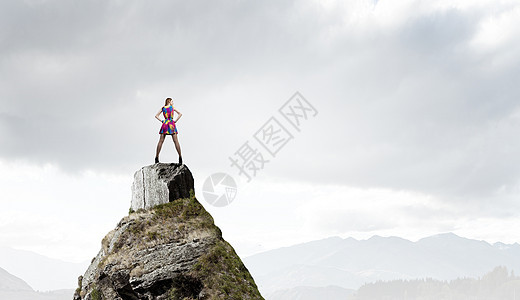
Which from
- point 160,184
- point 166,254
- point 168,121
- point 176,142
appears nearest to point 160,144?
point 176,142

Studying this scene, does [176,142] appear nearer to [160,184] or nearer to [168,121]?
[168,121]

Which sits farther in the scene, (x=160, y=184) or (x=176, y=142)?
(x=176, y=142)

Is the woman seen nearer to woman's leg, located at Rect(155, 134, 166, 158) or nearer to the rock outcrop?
woman's leg, located at Rect(155, 134, 166, 158)

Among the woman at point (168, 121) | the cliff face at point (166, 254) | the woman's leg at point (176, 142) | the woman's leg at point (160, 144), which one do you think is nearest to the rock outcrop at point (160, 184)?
the cliff face at point (166, 254)

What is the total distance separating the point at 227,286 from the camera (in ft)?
67.2

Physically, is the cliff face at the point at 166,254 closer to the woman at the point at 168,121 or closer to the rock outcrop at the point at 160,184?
the rock outcrop at the point at 160,184

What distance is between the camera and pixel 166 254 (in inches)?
859

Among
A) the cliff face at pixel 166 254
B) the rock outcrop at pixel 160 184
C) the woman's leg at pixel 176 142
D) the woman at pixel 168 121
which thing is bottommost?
the cliff face at pixel 166 254

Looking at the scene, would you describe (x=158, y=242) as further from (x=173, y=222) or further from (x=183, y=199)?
(x=183, y=199)

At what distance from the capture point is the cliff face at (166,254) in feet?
68.2

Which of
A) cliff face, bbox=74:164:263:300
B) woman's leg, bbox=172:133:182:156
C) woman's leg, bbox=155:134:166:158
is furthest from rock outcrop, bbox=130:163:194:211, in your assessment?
woman's leg, bbox=172:133:182:156

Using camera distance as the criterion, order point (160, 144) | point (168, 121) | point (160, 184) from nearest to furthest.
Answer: point (160, 184) < point (168, 121) < point (160, 144)

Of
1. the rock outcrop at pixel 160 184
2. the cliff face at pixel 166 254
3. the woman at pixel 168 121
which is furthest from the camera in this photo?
the woman at pixel 168 121

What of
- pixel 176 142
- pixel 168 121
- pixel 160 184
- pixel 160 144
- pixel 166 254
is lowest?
pixel 166 254
